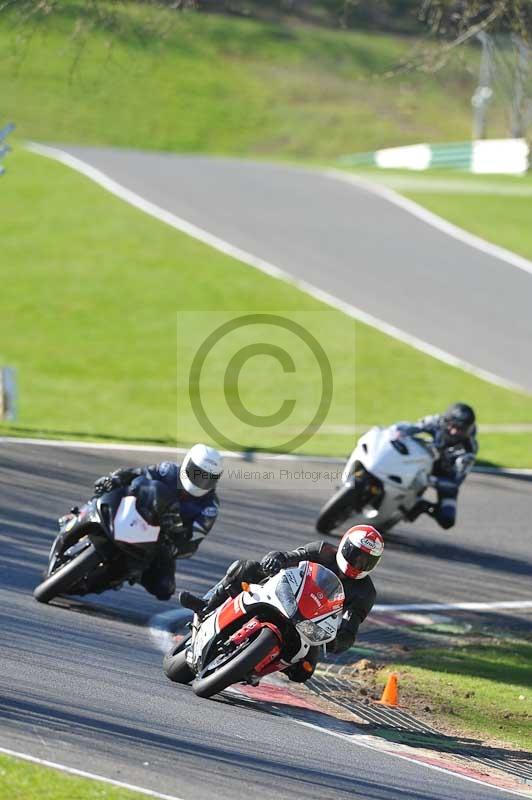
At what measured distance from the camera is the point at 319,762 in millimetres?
7062

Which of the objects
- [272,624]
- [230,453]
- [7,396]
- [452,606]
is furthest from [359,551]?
[7,396]

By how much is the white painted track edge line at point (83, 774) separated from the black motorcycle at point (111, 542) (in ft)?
10.8

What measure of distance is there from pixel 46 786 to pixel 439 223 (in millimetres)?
27663

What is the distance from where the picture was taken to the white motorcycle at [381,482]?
12875 millimetres

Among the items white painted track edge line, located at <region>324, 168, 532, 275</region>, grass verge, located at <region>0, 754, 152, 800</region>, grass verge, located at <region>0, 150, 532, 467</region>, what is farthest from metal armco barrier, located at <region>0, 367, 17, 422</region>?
white painted track edge line, located at <region>324, 168, 532, 275</region>

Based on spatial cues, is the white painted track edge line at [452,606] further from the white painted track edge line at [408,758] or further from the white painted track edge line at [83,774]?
the white painted track edge line at [83,774]

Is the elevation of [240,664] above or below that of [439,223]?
below

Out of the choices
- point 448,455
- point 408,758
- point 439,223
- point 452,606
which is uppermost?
point 439,223

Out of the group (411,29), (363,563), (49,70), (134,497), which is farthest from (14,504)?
(411,29)

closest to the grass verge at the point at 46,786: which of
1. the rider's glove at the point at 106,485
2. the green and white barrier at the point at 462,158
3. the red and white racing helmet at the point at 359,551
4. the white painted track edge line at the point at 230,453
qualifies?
the red and white racing helmet at the point at 359,551

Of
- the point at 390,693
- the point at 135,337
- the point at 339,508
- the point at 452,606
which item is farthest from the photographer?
the point at 135,337

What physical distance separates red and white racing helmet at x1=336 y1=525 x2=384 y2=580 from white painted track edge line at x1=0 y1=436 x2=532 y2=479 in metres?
7.72

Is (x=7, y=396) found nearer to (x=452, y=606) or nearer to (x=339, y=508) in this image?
(x=339, y=508)

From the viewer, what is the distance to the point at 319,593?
8.05 m
